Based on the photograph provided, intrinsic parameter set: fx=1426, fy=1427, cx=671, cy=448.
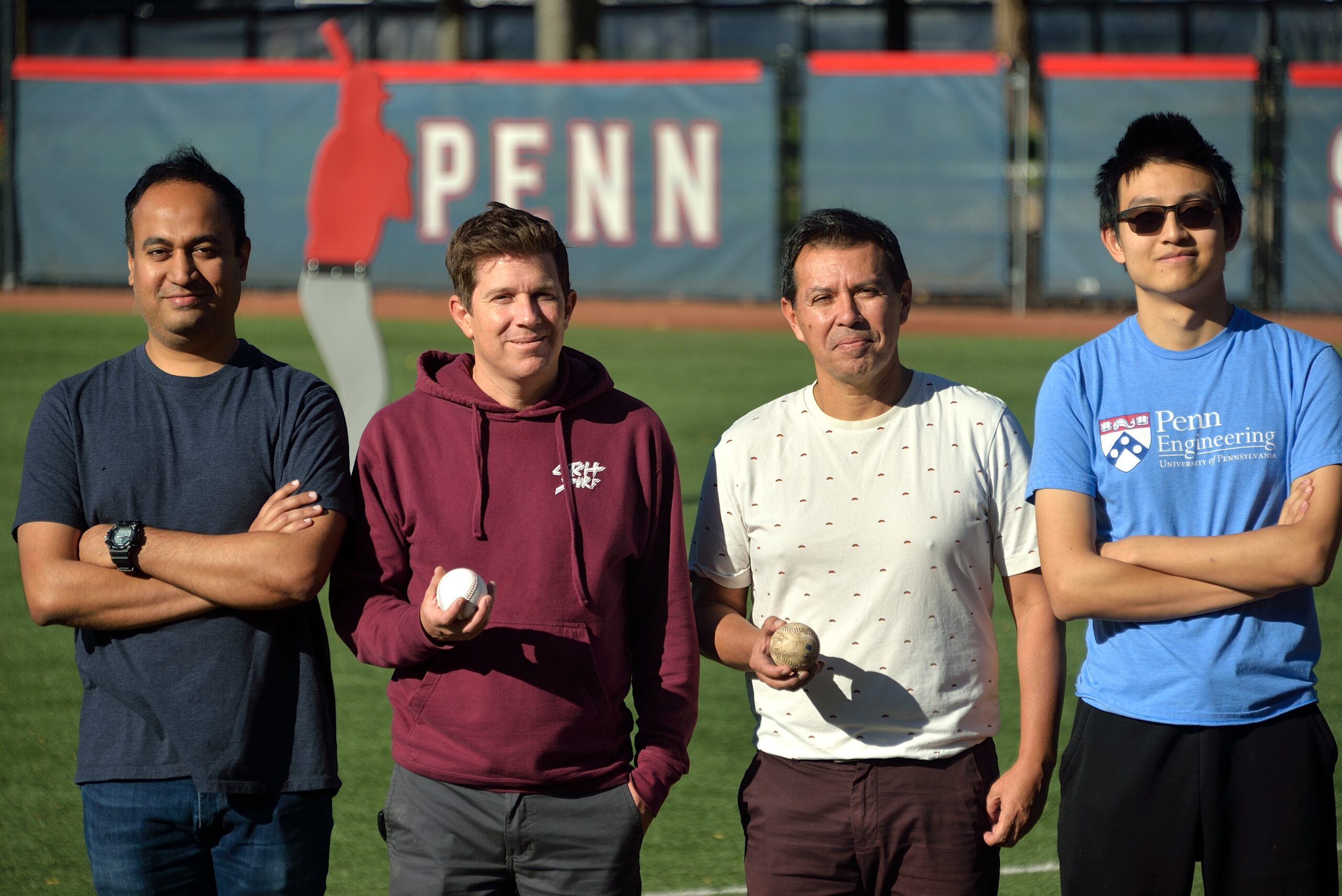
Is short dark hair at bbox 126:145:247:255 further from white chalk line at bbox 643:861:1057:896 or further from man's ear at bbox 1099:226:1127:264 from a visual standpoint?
white chalk line at bbox 643:861:1057:896

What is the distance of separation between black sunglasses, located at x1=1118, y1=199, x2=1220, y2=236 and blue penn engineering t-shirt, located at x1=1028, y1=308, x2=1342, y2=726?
0.85 ft

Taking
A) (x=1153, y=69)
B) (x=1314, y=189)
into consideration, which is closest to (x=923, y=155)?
(x=1153, y=69)

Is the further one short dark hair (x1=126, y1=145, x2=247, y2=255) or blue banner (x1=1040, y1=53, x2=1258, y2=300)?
blue banner (x1=1040, y1=53, x2=1258, y2=300)

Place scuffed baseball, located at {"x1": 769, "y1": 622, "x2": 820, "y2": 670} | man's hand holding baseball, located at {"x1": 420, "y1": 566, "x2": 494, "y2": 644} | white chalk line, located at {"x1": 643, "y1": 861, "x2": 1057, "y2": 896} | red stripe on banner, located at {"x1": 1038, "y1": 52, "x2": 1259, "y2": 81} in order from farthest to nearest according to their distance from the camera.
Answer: red stripe on banner, located at {"x1": 1038, "y1": 52, "x2": 1259, "y2": 81} < white chalk line, located at {"x1": 643, "y1": 861, "x2": 1057, "y2": 896} < scuffed baseball, located at {"x1": 769, "y1": 622, "x2": 820, "y2": 670} < man's hand holding baseball, located at {"x1": 420, "y1": 566, "x2": 494, "y2": 644}

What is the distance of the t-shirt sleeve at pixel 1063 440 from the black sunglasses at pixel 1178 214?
0.37 meters

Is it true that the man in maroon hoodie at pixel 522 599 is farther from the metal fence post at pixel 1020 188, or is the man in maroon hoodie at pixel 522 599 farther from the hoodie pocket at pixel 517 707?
the metal fence post at pixel 1020 188

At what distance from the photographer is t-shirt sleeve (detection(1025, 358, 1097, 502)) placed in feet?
10.7

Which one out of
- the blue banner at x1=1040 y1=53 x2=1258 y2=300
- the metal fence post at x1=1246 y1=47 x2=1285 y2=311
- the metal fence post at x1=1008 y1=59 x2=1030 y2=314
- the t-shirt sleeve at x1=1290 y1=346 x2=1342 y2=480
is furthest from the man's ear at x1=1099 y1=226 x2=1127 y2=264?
the metal fence post at x1=1246 y1=47 x2=1285 y2=311

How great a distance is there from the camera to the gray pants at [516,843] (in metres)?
3.08

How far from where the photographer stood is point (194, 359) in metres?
3.27

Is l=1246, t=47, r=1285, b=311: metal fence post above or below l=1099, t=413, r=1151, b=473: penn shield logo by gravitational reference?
above

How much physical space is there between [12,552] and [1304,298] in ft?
52.1

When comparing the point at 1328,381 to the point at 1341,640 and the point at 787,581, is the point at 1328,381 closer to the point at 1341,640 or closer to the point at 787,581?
the point at 787,581

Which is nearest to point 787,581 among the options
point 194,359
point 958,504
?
point 958,504
